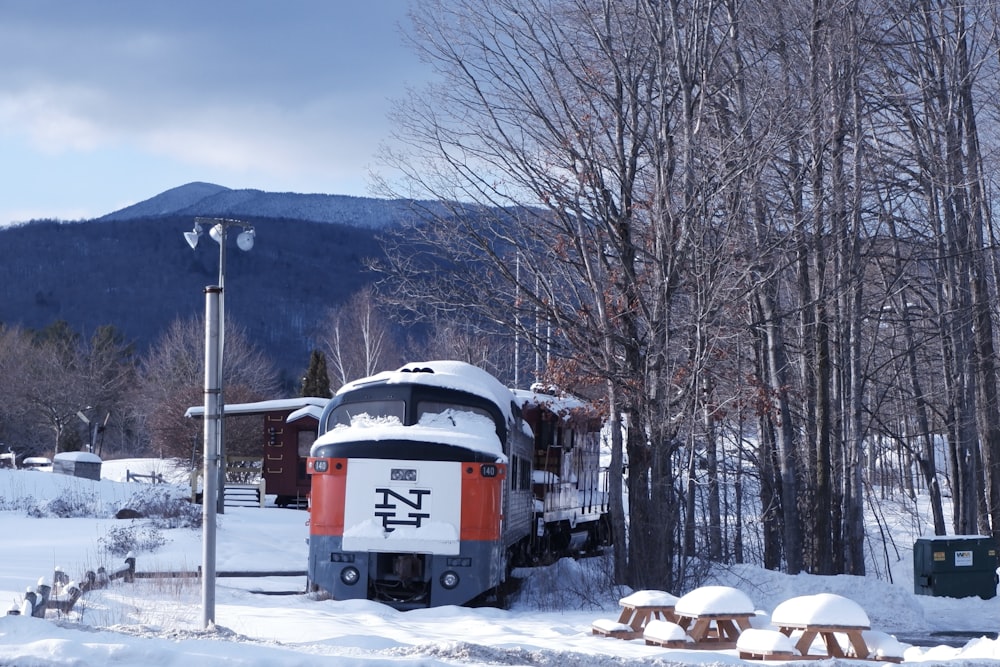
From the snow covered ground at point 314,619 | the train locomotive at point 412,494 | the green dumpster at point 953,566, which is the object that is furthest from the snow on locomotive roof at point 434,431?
the green dumpster at point 953,566

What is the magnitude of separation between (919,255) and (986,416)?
4.94 meters

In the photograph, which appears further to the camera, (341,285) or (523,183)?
(341,285)

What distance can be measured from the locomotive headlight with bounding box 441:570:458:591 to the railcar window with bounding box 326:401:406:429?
79.5 inches

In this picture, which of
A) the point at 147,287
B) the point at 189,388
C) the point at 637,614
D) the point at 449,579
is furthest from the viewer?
the point at 147,287

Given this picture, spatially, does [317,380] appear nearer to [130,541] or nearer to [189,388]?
[189,388]

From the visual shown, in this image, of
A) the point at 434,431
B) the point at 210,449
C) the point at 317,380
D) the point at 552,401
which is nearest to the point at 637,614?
the point at 434,431

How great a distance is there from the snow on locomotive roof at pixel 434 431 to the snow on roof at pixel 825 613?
180 inches

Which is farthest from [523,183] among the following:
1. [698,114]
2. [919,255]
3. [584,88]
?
[919,255]

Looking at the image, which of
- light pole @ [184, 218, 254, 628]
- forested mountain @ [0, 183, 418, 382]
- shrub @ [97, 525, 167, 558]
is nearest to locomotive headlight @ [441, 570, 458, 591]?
light pole @ [184, 218, 254, 628]

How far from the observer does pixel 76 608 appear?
11.5 metres

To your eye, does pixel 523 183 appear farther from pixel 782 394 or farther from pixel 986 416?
pixel 986 416

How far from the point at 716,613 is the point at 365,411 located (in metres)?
5.59

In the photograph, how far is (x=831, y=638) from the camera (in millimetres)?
10281

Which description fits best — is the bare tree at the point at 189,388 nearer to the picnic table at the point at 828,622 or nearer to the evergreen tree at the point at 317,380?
the evergreen tree at the point at 317,380
